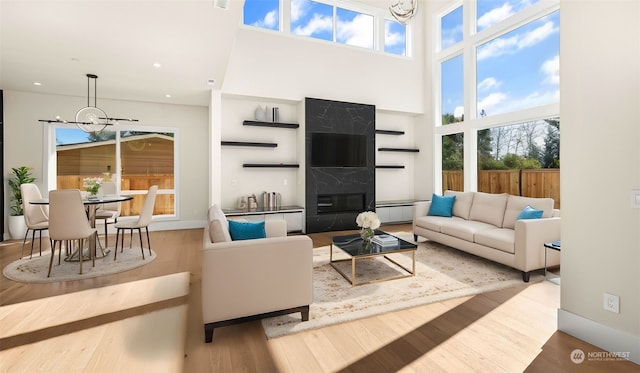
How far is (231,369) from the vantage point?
5.93 feet

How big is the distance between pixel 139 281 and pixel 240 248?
195cm

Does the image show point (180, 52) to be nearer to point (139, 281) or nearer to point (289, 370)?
point (139, 281)

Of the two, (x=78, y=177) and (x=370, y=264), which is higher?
(x=78, y=177)

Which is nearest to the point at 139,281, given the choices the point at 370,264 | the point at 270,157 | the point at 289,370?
the point at 289,370

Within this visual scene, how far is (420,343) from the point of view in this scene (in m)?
2.09

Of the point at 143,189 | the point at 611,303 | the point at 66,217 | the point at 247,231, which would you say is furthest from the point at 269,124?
the point at 611,303

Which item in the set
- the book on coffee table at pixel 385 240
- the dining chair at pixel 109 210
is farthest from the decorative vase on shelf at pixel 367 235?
the dining chair at pixel 109 210

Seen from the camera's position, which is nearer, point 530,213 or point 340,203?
point 530,213

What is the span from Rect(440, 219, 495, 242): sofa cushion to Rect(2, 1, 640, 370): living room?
69.6 inches

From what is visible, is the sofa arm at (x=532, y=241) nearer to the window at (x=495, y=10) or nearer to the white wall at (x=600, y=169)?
the white wall at (x=600, y=169)

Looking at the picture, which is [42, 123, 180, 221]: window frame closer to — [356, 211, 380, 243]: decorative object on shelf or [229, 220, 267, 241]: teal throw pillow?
[229, 220, 267, 241]: teal throw pillow

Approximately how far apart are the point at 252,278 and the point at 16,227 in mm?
5641

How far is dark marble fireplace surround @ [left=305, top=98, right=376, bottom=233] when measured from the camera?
235 inches

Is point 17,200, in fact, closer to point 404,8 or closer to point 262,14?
point 262,14
